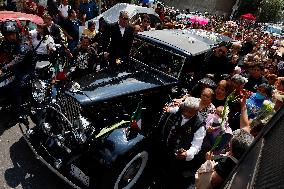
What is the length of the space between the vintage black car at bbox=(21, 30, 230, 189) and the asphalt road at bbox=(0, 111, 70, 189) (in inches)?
20.9

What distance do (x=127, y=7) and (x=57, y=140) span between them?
33.8 ft

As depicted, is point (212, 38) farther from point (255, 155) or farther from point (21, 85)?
point (255, 155)

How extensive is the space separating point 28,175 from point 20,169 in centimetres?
21

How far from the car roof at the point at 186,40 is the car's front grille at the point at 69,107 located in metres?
2.28

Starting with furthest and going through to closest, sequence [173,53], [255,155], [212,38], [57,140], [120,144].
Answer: [212,38] < [173,53] < [57,140] < [120,144] < [255,155]

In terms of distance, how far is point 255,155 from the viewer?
6.61 feet

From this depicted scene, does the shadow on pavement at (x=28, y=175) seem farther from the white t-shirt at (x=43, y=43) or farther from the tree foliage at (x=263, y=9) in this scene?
the tree foliage at (x=263, y=9)

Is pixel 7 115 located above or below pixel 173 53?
below

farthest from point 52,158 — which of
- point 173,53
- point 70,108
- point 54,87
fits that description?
point 173,53

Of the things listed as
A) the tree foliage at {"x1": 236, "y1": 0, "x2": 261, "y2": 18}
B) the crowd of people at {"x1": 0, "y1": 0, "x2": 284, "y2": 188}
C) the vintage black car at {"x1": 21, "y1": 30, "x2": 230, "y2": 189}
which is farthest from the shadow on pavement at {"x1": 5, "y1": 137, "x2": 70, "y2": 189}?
the tree foliage at {"x1": 236, "y1": 0, "x2": 261, "y2": 18}

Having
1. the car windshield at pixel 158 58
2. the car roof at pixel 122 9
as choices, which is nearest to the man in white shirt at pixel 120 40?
the car windshield at pixel 158 58

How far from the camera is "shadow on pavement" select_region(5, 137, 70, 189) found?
500 cm

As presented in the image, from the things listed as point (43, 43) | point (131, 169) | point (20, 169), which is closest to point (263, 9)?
point (43, 43)

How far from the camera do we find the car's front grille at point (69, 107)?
496 centimetres
